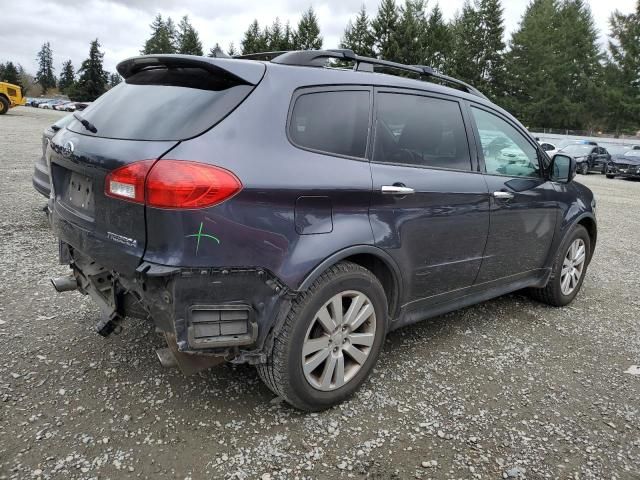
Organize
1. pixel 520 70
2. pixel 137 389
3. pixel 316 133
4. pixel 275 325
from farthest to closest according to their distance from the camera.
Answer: pixel 520 70
pixel 137 389
pixel 316 133
pixel 275 325

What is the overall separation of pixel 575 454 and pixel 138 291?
232 cm

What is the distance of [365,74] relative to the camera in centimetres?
305

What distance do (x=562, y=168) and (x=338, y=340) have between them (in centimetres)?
266

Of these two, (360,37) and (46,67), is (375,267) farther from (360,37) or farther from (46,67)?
(46,67)

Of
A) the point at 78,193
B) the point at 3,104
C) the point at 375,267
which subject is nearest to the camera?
the point at 78,193

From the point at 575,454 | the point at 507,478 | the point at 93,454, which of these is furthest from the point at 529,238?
the point at 93,454

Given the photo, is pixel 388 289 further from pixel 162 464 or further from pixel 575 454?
pixel 162 464

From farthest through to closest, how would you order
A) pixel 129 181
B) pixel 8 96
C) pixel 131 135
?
pixel 8 96, pixel 131 135, pixel 129 181

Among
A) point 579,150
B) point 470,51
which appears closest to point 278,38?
point 470,51

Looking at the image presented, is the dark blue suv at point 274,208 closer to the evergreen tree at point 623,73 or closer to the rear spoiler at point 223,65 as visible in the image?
the rear spoiler at point 223,65

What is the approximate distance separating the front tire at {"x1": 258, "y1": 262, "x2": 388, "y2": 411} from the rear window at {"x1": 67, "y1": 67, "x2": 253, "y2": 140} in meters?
0.96

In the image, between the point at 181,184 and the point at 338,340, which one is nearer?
the point at 181,184

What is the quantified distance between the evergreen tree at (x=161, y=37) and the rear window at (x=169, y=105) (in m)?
88.0

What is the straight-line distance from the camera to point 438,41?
5966 cm
